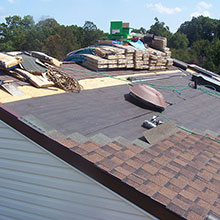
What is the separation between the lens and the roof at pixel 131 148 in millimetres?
3041

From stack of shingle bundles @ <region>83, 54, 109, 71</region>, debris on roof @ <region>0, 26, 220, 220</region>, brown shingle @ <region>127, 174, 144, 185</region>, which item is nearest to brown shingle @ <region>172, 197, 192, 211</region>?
debris on roof @ <region>0, 26, 220, 220</region>

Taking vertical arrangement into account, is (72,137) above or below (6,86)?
below

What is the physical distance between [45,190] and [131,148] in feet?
6.64

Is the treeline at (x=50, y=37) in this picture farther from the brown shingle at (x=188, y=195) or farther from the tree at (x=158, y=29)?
the brown shingle at (x=188, y=195)

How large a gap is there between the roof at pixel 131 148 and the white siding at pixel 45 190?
0.41 meters

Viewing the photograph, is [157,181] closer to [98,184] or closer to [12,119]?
[98,184]

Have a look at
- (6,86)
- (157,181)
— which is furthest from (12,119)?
(157,181)

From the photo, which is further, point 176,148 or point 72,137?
point 176,148

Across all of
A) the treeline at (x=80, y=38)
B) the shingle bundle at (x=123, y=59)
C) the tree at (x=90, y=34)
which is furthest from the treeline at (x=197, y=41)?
the shingle bundle at (x=123, y=59)

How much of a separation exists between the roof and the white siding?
0.41m

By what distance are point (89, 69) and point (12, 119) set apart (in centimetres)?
638

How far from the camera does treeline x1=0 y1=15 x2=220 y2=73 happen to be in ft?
164

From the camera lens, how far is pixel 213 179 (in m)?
3.56

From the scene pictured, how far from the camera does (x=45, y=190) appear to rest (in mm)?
4629
